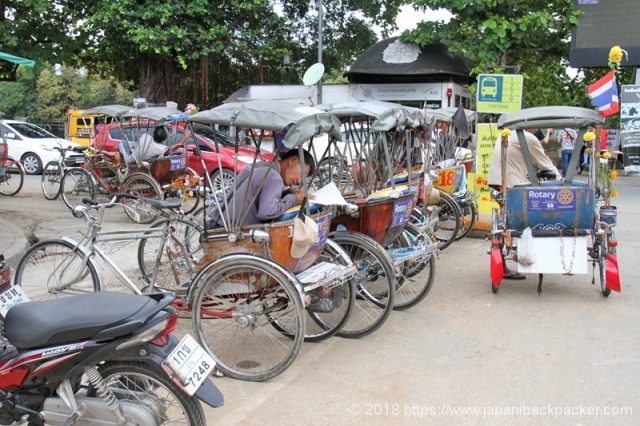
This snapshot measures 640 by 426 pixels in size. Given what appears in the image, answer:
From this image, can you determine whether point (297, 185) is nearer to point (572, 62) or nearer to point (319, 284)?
point (319, 284)

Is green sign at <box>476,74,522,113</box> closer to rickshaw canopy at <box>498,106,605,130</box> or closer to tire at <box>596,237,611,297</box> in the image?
rickshaw canopy at <box>498,106,605,130</box>

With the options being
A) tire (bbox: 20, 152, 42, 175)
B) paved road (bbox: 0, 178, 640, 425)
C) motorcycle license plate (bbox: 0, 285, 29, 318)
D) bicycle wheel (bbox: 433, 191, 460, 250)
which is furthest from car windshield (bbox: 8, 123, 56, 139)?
motorcycle license plate (bbox: 0, 285, 29, 318)

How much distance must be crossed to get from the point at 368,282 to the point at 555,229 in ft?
6.53

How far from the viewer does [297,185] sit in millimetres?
5156

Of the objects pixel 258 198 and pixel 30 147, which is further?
pixel 30 147

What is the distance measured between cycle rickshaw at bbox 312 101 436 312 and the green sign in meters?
2.97

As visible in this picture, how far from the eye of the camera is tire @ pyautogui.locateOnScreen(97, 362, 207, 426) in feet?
9.45

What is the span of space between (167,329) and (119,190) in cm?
797

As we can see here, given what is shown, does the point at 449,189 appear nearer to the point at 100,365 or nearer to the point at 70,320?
the point at 100,365

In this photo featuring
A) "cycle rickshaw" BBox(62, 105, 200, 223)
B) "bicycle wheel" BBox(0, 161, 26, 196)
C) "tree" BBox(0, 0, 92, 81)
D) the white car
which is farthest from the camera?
the white car

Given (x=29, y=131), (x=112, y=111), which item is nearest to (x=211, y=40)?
(x=29, y=131)

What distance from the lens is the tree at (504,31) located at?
668 inches

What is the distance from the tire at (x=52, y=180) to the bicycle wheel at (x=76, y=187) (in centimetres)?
53

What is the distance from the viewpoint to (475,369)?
14.6ft
